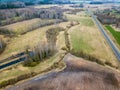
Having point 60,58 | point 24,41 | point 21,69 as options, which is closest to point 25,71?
point 21,69

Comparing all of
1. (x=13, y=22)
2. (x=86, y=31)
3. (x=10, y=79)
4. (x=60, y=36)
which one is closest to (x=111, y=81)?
(x=10, y=79)

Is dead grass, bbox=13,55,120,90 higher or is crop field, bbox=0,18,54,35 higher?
dead grass, bbox=13,55,120,90

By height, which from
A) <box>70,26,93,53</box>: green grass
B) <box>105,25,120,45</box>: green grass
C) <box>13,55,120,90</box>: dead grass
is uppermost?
<box>13,55,120,90</box>: dead grass

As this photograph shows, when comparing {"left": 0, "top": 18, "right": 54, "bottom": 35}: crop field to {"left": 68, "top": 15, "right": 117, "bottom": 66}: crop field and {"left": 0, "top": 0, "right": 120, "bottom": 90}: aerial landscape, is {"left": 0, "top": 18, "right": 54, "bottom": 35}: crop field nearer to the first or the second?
{"left": 0, "top": 0, "right": 120, "bottom": 90}: aerial landscape

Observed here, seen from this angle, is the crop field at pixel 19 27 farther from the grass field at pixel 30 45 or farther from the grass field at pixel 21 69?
the grass field at pixel 21 69

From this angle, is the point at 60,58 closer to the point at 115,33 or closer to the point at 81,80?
the point at 81,80

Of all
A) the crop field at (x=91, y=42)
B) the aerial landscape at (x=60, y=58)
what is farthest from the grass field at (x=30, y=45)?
the crop field at (x=91, y=42)

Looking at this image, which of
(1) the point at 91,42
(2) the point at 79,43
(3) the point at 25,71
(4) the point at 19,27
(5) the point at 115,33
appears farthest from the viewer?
(4) the point at 19,27

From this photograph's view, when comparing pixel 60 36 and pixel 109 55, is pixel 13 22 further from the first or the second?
pixel 109 55

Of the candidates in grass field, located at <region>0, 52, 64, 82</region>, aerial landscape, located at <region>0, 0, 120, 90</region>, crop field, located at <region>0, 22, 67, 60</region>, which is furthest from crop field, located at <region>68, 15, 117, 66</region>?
grass field, located at <region>0, 52, 64, 82</region>
